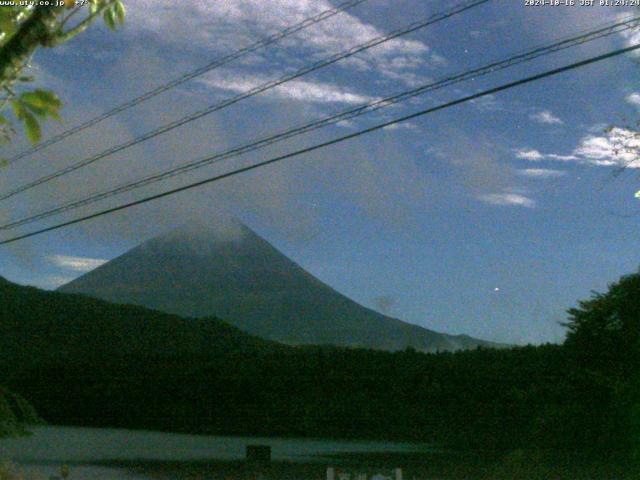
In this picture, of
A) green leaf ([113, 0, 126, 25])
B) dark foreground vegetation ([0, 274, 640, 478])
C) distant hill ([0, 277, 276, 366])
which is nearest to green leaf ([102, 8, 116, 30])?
green leaf ([113, 0, 126, 25])

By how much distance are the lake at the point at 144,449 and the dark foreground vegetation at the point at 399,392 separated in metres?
1.47

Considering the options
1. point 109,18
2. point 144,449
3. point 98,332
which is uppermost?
point 98,332

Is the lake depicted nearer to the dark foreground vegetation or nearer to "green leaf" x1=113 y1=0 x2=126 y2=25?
the dark foreground vegetation

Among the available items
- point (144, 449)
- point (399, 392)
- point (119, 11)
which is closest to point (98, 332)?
point (144, 449)

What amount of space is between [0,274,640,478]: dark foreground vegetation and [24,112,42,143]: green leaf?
13559 mm

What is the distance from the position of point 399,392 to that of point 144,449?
9569mm

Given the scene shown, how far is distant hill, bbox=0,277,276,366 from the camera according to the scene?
57.6 meters

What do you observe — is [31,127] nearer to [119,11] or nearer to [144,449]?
[119,11]

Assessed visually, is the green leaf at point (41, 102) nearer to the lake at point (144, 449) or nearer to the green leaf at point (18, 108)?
the green leaf at point (18, 108)

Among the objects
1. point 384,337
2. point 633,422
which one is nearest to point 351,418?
point 633,422

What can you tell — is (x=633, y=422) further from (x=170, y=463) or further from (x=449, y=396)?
(x=170, y=463)

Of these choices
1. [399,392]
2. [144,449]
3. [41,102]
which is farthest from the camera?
[399,392]

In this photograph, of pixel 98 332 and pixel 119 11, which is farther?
pixel 98 332

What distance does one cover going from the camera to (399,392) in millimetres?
30656
